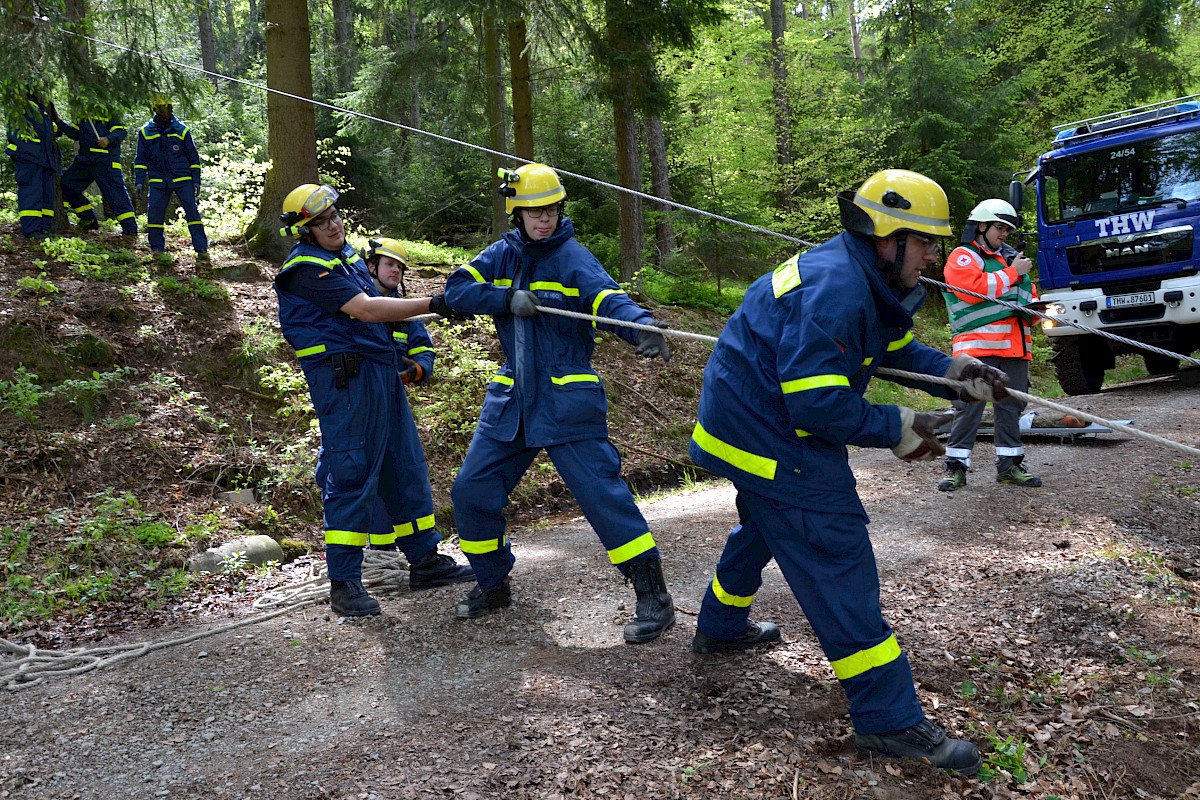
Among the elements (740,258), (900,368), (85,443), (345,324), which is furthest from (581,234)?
(900,368)

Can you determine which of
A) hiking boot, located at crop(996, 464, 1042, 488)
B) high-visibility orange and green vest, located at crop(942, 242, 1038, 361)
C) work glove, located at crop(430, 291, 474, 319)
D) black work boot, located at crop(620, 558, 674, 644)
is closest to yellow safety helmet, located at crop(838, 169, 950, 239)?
black work boot, located at crop(620, 558, 674, 644)

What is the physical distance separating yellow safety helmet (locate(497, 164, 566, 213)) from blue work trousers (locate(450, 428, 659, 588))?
1.10 meters

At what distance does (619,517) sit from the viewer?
4215mm

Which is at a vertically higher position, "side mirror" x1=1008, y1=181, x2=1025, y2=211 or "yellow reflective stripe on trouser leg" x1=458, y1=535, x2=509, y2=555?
"side mirror" x1=1008, y1=181, x2=1025, y2=211

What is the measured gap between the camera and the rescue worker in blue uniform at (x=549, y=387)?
4.22 meters

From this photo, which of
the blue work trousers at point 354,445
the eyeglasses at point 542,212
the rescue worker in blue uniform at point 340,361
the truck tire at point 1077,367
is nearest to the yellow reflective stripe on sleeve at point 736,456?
the eyeglasses at point 542,212

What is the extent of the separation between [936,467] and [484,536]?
16.0 feet

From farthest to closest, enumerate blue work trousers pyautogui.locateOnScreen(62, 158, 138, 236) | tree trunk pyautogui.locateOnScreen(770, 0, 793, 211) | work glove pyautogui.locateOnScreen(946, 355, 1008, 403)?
tree trunk pyautogui.locateOnScreen(770, 0, 793, 211) < blue work trousers pyautogui.locateOnScreen(62, 158, 138, 236) < work glove pyautogui.locateOnScreen(946, 355, 1008, 403)

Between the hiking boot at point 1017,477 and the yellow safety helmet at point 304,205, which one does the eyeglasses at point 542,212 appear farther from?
the hiking boot at point 1017,477

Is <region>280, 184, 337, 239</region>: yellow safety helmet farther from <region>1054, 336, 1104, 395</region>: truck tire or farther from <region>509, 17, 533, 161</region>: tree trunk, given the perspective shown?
<region>1054, 336, 1104, 395</region>: truck tire

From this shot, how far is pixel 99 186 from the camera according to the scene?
11281mm

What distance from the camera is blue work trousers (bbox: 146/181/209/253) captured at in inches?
402

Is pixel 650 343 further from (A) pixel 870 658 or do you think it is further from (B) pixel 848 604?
(A) pixel 870 658

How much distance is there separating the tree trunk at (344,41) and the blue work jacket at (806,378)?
17.7m
